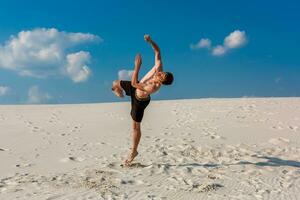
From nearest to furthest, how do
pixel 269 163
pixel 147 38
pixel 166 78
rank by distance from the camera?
1. pixel 166 78
2. pixel 147 38
3. pixel 269 163

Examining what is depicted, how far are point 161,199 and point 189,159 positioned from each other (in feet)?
9.18

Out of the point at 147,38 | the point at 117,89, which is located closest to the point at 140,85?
the point at 117,89

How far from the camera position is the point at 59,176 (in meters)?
8.25

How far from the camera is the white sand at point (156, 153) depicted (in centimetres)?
751

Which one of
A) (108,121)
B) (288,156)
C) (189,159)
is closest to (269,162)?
(288,156)

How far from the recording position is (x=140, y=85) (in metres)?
8.19

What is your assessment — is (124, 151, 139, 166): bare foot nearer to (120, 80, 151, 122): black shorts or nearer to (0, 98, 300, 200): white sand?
(0, 98, 300, 200): white sand

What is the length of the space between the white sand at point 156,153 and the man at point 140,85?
3.55ft

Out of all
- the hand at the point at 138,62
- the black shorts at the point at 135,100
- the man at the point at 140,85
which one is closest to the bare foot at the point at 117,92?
the man at the point at 140,85

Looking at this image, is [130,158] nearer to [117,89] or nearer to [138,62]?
[117,89]

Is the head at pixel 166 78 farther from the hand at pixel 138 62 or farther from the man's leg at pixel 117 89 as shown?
the man's leg at pixel 117 89

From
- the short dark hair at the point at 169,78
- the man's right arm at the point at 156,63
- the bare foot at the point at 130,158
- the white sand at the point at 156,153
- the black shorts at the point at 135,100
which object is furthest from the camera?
the bare foot at the point at 130,158

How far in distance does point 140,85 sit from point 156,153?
2550 millimetres

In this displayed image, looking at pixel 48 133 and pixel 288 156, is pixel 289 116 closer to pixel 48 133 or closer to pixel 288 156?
pixel 288 156
